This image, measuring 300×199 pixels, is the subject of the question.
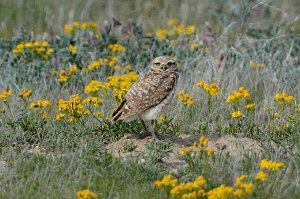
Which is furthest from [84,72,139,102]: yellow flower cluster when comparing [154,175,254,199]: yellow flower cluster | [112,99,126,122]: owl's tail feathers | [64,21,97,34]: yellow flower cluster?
[64,21,97,34]: yellow flower cluster

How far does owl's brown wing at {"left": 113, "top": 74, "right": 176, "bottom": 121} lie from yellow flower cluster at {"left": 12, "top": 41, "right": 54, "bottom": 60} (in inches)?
105

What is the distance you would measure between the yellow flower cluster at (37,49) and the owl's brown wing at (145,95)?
2.67m

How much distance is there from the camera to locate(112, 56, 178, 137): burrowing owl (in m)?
7.33

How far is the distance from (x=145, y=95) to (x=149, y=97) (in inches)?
1.7

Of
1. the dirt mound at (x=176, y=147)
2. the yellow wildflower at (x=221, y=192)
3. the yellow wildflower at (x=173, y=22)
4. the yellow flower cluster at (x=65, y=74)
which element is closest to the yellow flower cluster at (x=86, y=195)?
the yellow wildflower at (x=221, y=192)

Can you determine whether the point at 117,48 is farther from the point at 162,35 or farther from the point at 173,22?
the point at 173,22

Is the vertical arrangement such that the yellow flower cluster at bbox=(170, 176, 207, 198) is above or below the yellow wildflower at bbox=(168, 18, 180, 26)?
below

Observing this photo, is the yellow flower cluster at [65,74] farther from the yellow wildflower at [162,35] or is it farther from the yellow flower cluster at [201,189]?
the yellow flower cluster at [201,189]

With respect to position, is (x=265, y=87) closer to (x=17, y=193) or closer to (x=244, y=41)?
(x=244, y=41)

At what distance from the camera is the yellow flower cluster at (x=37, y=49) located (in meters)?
9.80


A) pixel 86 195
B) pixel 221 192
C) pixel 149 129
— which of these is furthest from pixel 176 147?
pixel 86 195

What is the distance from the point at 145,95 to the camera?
24.2ft

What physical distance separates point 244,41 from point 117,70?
5.83ft

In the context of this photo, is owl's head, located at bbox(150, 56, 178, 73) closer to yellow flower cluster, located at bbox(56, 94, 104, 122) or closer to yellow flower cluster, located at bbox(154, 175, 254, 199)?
yellow flower cluster, located at bbox(56, 94, 104, 122)
